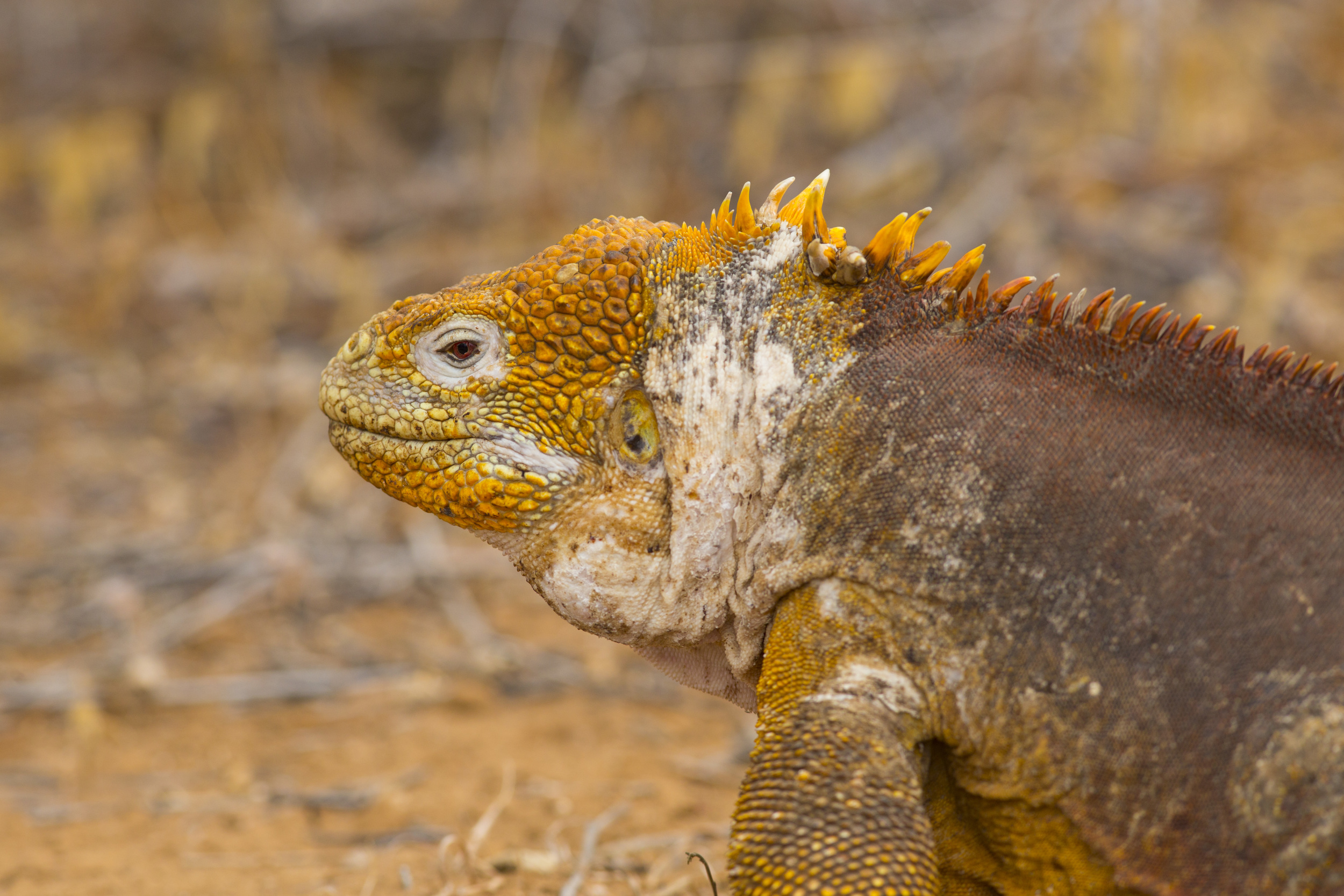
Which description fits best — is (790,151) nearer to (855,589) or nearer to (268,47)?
(268,47)

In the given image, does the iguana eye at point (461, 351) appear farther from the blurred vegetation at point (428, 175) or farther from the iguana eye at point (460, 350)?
the blurred vegetation at point (428, 175)

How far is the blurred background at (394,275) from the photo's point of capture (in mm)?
5824

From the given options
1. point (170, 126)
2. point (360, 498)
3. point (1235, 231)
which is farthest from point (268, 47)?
point (1235, 231)

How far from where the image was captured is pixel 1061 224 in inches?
395

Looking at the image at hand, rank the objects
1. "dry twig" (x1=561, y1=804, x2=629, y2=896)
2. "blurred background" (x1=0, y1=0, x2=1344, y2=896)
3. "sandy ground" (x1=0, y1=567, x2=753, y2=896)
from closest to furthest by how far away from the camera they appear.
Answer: "dry twig" (x1=561, y1=804, x2=629, y2=896)
"sandy ground" (x1=0, y1=567, x2=753, y2=896)
"blurred background" (x1=0, y1=0, x2=1344, y2=896)

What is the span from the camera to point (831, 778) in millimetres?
2822

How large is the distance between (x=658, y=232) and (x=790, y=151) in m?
8.72

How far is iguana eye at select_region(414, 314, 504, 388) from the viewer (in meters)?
3.52

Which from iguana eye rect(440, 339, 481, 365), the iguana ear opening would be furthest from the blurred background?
iguana eye rect(440, 339, 481, 365)

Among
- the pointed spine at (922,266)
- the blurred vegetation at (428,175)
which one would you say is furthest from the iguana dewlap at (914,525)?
the blurred vegetation at (428,175)

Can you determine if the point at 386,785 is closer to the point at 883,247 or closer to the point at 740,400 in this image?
the point at 740,400

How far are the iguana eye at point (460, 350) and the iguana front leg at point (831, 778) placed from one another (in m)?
1.09

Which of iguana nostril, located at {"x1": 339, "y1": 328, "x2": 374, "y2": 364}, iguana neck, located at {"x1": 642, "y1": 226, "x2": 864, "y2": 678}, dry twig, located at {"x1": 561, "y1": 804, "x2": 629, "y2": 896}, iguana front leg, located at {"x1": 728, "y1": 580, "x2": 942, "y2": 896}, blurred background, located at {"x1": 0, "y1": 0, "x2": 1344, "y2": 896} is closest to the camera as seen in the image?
iguana front leg, located at {"x1": 728, "y1": 580, "x2": 942, "y2": 896}

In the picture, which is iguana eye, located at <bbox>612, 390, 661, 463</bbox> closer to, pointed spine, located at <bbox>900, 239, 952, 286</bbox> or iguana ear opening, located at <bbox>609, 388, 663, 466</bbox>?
iguana ear opening, located at <bbox>609, 388, 663, 466</bbox>
